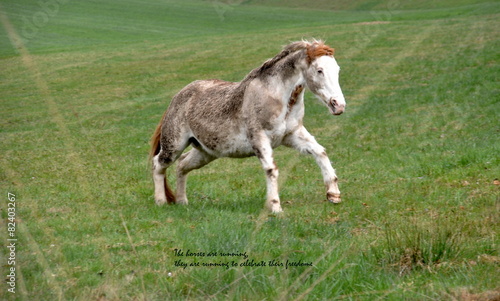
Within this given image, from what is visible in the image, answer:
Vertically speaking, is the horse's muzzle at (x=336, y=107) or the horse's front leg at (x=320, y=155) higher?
the horse's muzzle at (x=336, y=107)

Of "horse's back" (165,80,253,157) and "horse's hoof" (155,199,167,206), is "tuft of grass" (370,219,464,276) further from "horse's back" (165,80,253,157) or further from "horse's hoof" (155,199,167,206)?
"horse's hoof" (155,199,167,206)

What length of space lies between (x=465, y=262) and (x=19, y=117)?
20189mm

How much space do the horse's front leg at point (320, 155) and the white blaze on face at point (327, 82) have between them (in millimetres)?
704

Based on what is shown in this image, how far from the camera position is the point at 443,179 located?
31.3ft

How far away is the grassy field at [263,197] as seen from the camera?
515cm

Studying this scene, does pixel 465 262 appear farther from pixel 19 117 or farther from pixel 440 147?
pixel 19 117

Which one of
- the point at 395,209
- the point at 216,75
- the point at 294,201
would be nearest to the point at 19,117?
the point at 216,75

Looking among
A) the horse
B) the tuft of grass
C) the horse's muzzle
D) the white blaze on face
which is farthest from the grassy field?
the white blaze on face

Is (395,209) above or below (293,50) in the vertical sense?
below

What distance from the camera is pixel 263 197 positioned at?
31.4ft

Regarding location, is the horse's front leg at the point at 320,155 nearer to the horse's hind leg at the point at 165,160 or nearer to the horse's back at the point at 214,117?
the horse's back at the point at 214,117

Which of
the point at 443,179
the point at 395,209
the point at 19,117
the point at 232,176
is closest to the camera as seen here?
the point at 395,209

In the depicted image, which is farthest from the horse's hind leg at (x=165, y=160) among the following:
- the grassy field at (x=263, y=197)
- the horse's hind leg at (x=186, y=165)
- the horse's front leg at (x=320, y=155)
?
the horse's front leg at (x=320, y=155)

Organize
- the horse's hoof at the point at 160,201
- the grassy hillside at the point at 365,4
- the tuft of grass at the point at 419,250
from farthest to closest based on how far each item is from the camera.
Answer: the grassy hillside at the point at 365,4 < the horse's hoof at the point at 160,201 < the tuft of grass at the point at 419,250
